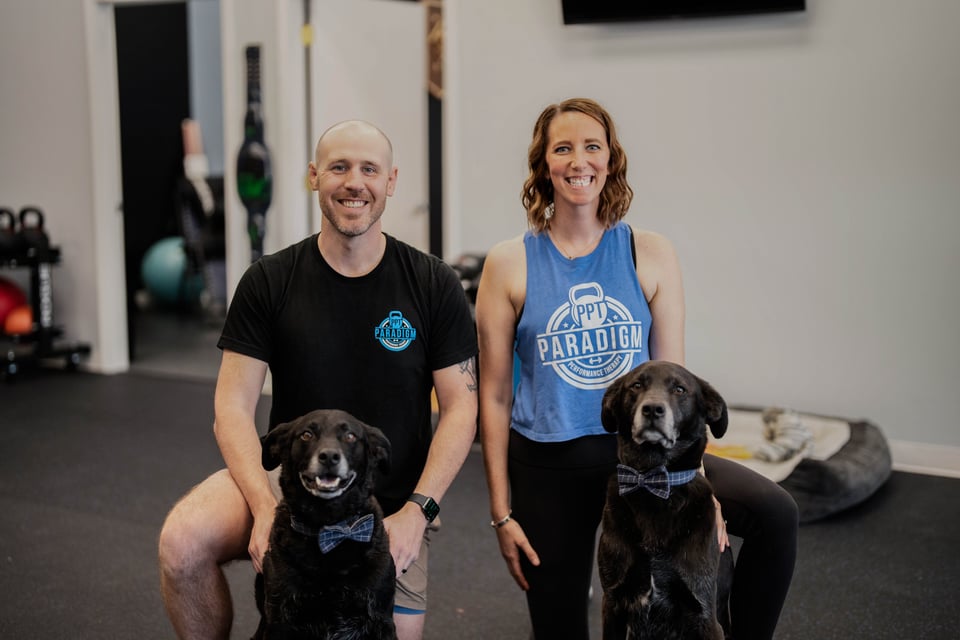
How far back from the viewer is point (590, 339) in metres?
1.98

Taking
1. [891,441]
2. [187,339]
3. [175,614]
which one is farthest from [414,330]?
[187,339]

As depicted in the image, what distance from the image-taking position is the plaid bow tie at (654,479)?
5.39ft

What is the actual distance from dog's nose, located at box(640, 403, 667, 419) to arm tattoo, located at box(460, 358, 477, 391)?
0.53 m

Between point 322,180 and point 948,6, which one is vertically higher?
point 948,6

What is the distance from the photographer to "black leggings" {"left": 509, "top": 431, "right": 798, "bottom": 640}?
1910 millimetres

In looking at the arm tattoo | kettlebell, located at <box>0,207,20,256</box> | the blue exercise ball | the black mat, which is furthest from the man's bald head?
the blue exercise ball

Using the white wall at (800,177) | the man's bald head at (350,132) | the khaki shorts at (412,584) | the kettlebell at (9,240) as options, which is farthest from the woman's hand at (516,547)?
the kettlebell at (9,240)

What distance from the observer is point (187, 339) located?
6906 mm

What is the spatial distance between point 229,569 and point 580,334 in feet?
5.27

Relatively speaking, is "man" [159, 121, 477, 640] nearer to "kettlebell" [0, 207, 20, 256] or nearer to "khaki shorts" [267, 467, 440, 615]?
"khaki shorts" [267, 467, 440, 615]

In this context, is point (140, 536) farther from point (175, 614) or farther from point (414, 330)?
point (414, 330)

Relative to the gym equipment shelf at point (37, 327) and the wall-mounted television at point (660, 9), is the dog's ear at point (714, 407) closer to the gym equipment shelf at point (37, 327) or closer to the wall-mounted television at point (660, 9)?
the wall-mounted television at point (660, 9)

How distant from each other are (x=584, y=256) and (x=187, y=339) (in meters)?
5.38

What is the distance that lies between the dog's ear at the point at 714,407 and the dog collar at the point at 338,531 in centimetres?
60
